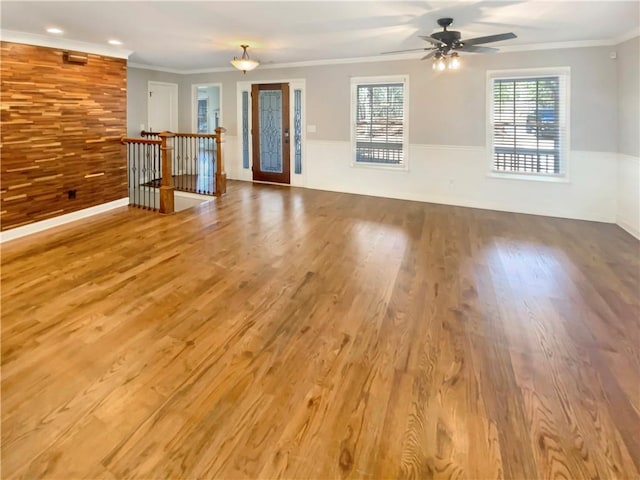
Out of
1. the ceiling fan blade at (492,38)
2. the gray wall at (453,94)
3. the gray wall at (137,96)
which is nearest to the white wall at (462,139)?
the gray wall at (453,94)

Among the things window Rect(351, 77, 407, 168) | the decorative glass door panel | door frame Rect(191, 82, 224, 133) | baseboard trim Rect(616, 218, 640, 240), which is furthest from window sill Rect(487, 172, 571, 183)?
door frame Rect(191, 82, 224, 133)

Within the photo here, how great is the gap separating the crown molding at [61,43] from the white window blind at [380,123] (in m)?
4.09

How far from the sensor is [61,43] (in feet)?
17.5

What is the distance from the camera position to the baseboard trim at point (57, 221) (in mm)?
4914

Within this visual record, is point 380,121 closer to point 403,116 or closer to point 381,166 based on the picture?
point 403,116

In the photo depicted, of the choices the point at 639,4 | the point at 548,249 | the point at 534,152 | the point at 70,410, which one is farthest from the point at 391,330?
the point at 534,152

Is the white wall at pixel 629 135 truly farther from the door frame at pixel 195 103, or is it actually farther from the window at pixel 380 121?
the door frame at pixel 195 103

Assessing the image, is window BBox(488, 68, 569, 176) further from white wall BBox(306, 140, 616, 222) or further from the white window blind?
the white window blind

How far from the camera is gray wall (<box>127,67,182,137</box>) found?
8.16 meters

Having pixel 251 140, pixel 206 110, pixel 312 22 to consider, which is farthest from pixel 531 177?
pixel 206 110

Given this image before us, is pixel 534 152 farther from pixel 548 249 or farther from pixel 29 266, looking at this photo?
pixel 29 266

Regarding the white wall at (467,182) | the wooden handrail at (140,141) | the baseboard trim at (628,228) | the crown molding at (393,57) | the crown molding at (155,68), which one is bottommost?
the baseboard trim at (628,228)

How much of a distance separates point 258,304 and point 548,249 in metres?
3.55

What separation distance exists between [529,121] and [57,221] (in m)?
7.18
